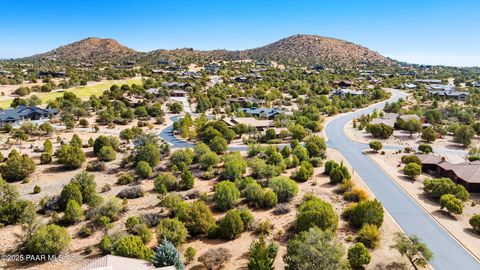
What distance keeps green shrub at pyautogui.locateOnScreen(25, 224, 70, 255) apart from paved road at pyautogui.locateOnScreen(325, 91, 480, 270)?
3151cm

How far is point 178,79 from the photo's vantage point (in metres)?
144

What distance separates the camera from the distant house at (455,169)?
43834 millimetres

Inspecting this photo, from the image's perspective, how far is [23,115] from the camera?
76.7 metres

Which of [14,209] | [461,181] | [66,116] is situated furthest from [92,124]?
[461,181]

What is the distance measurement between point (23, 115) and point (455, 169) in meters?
84.1

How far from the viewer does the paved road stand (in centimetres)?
2911

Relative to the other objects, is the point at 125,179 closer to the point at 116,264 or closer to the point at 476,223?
the point at 116,264

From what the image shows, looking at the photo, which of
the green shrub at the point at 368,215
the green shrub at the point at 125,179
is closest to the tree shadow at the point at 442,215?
the green shrub at the point at 368,215

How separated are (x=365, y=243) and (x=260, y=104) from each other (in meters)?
78.8

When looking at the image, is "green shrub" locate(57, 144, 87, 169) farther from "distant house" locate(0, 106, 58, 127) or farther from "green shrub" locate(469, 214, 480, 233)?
"green shrub" locate(469, 214, 480, 233)

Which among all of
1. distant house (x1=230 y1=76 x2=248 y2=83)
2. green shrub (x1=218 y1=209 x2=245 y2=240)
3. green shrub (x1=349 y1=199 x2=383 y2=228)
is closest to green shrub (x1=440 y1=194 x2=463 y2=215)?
green shrub (x1=349 y1=199 x2=383 y2=228)

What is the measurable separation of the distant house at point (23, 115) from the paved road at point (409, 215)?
66.4 metres

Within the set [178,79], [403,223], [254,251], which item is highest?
[178,79]

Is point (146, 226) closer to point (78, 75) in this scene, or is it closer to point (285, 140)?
point (285, 140)
